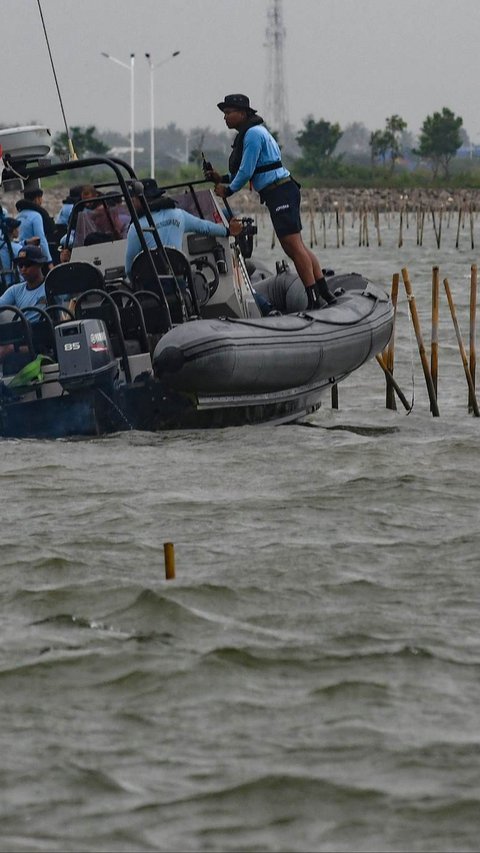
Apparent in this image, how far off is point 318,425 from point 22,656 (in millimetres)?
7144

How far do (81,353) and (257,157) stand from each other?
245cm

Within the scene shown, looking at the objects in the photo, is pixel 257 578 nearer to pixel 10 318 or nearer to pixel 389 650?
pixel 389 650

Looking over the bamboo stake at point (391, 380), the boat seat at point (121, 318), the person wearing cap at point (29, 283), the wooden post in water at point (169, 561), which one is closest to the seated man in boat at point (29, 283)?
the person wearing cap at point (29, 283)

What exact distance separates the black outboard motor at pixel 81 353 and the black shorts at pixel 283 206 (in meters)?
2.19

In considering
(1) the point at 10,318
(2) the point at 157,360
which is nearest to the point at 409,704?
(2) the point at 157,360

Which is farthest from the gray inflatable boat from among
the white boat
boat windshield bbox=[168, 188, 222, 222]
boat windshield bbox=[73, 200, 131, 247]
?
boat windshield bbox=[73, 200, 131, 247]

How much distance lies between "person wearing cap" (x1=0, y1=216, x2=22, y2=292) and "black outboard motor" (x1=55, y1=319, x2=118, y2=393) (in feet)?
8.65

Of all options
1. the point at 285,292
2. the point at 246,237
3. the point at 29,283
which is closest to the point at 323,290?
the point at 246,237

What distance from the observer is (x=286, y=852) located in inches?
171

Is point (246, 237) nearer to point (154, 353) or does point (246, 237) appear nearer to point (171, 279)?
point (171, 279)

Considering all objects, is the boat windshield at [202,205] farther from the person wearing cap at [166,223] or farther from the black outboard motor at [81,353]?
the black outboard motor at [81,353]

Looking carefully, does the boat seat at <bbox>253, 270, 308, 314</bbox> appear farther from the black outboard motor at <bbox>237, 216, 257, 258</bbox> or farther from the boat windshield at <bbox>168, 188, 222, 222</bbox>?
the boat windshield at <bbox>168, 188, 222, 222</bbox>

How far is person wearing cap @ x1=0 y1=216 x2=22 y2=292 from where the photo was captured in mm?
13086

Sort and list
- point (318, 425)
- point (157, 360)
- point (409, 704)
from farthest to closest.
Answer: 1. point (318, 425)
2. point (157, 360)
3. point (409, 704)
